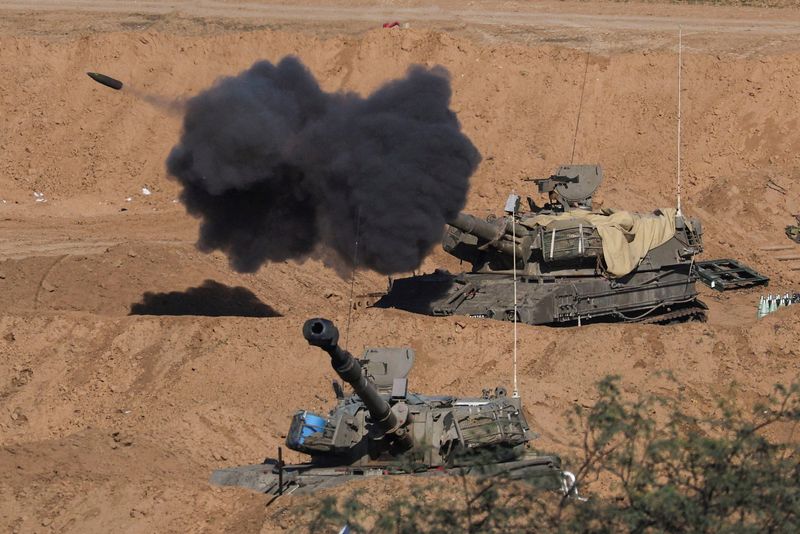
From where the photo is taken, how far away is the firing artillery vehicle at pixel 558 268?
1271 inches

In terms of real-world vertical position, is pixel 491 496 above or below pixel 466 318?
above

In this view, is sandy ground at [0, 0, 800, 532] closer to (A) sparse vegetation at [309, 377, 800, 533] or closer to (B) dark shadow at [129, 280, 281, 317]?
(B) dark shadow at [129, 280, 281, 317]

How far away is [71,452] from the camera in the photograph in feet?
83.2

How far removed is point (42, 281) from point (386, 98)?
29.2 ft

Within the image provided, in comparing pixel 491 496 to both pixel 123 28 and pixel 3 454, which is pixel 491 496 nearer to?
pixel 3 454

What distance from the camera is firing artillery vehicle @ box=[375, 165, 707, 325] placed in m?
32.3

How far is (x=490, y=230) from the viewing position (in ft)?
106

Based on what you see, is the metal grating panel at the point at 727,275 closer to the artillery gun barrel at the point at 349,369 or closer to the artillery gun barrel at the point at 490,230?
the artillery gun barrel at the point at 490,230

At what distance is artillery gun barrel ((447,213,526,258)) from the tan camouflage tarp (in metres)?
0.66

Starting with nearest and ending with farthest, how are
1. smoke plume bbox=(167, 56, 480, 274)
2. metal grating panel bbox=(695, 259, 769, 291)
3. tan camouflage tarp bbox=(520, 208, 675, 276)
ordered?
smoke plume bbox=(167, 56, 480, 274), tan camouflage tarp bbox=(520, 208, 675, 276), metal grating panel bbox=(695, 259, 769, 291)

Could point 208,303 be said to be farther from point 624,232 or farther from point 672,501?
point 672,501

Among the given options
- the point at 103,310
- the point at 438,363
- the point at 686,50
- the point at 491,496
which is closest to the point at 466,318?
the point at 438,363

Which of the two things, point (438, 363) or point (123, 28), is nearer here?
point (438, 363)

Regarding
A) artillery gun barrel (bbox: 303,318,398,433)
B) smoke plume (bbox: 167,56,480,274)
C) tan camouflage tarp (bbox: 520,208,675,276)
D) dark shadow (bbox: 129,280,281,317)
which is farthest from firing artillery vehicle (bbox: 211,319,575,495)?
dark shadow (bbox: 129,280,281,317)
